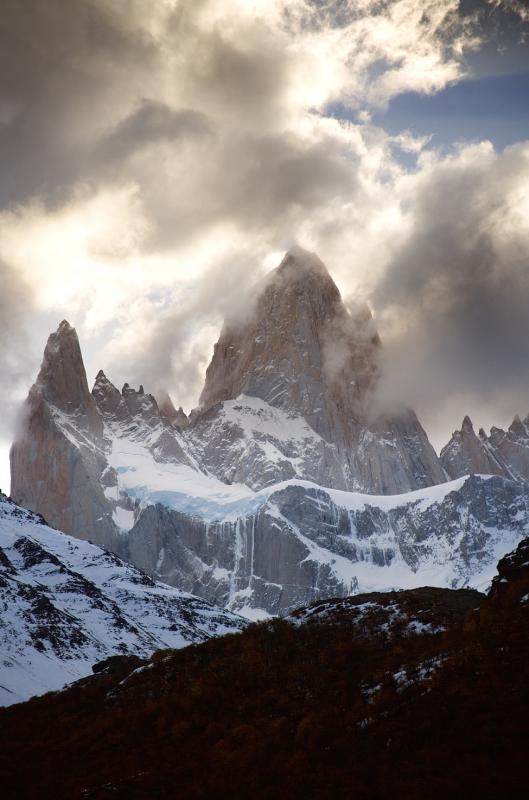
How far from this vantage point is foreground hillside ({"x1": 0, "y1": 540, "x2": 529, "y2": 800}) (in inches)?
898

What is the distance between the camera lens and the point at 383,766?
23.0 meters

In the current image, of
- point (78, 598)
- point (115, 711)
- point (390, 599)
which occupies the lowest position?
point (115, 711)

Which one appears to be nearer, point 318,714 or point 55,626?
point 318,714

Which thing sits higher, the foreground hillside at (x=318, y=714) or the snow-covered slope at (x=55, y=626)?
the snow-covered slope at (x=55, y=626)

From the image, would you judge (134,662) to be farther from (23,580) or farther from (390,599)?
(23,580)

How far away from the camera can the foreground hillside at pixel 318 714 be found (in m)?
22.8

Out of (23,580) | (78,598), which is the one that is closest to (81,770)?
(23,580)

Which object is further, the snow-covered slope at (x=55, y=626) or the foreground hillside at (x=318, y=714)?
the snow-covered slope at (x=55, y=626)

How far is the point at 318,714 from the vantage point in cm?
2867

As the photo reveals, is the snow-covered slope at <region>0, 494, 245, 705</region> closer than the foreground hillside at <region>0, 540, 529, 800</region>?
No

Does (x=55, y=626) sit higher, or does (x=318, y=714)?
(x=55, y=626)

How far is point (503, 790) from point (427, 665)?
376 inches

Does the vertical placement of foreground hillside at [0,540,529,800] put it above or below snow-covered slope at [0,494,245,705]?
below

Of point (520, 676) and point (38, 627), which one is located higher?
point (38, 627)
